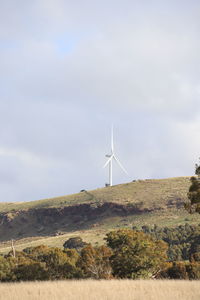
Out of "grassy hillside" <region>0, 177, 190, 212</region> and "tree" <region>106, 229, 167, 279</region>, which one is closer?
"tree" <region>106, 229, 167, 279</region>

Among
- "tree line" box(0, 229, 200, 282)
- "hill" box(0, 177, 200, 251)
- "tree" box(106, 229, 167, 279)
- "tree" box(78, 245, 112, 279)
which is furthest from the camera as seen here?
"hill" box(0, 177, 200, 251)

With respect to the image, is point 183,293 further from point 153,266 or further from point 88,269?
point 88,269

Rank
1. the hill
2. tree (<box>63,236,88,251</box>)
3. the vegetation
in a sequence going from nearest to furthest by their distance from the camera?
the vegetation, tree (<box>63,236,88,251</box>), the hill

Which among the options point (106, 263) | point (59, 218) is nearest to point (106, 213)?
point (59, 218)

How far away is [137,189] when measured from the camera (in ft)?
620

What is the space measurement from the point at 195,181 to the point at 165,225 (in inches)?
3942

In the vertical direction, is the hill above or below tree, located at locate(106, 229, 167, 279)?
above

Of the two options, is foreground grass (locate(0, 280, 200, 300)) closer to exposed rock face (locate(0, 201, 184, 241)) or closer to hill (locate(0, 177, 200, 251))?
hill (locate(0, 177, 200, 251))

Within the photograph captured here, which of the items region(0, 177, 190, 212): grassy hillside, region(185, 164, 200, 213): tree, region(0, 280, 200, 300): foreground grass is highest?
region(0, 177, 190, 212): grassy hillside

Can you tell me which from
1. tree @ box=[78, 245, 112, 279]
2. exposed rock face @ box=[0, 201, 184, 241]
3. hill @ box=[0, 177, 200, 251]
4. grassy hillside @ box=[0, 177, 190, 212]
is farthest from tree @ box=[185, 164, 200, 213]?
exposed rock face @ box=[0, 201, 184, 241]

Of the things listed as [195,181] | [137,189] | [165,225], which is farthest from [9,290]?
[137,189]

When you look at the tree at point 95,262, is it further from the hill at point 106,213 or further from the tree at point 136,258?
the hill at point 106,213

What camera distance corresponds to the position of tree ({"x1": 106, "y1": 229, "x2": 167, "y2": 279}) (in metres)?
50.7

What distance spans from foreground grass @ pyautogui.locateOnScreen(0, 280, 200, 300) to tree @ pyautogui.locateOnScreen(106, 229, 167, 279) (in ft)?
74.6
